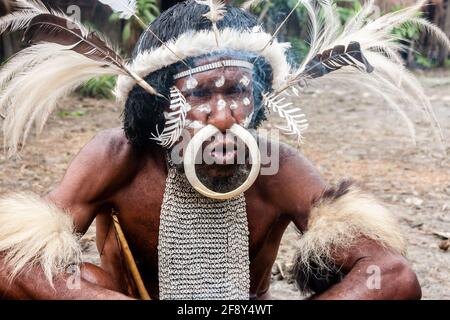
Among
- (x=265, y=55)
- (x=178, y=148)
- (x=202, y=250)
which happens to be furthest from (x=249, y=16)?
(x=202, y=250)

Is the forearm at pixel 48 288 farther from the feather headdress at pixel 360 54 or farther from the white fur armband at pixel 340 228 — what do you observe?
the feather headdress at pixel 360 54

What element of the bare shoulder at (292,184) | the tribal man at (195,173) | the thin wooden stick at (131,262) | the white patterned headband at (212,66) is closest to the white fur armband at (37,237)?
the tribal man at (195,173)

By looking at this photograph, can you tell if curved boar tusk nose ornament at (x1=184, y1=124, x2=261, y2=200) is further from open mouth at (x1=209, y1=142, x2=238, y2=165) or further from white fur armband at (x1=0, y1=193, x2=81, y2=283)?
white fur armband at (x1=0, y1=193, x2=81, y2=283)

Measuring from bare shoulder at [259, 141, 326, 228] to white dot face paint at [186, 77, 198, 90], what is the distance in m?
0.48

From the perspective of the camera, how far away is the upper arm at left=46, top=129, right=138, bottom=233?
265cm

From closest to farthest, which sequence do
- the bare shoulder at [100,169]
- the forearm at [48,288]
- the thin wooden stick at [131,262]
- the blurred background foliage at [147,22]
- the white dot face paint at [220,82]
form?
the forearm at [48,288] → the white dot face paint at [220,82] → the bare shoulder at [100,169] → the thin wooden stick at [131,262] → the blurred background foliage at [147,22]

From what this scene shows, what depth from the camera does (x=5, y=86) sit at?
269 centimetres

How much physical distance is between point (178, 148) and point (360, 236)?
2.49 ft

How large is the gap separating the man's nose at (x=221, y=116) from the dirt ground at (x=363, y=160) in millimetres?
1457

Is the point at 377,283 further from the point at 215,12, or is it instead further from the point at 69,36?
the point at 69,36

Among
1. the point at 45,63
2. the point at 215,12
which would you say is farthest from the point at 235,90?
the point at 45,63

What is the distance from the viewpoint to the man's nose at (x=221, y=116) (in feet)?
8.24

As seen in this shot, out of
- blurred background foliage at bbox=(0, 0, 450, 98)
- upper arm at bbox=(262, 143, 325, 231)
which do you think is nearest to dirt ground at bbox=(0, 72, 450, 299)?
blurred background foliage at bbox=(0, 0, 450, 98)
